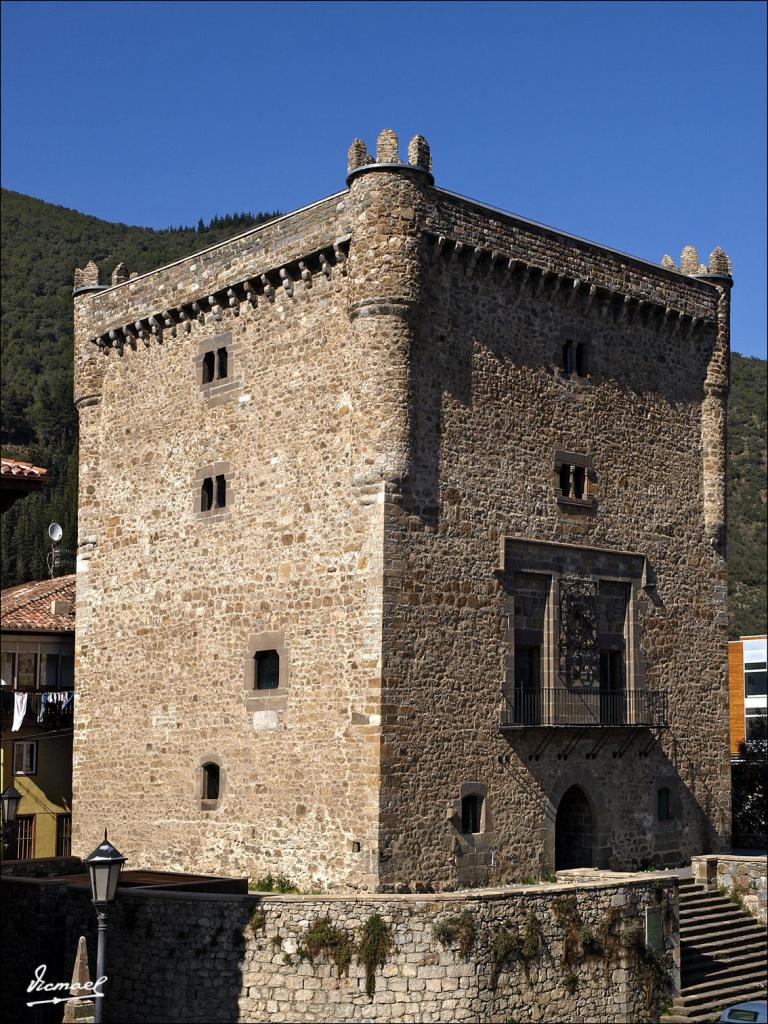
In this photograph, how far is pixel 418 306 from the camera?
939 inches

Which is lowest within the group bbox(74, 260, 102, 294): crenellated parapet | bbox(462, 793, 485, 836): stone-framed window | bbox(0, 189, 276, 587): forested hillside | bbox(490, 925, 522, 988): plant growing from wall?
bbox(490, 925, 522, 988): plant growing from wall

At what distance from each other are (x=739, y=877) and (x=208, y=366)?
1459 cm

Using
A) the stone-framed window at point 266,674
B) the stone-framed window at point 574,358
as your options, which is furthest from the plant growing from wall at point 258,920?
the stone-framed window at point 574,358

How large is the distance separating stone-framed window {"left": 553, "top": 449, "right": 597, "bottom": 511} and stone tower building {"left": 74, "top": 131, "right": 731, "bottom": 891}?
0.08 meters

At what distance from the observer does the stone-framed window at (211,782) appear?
84.3 ft

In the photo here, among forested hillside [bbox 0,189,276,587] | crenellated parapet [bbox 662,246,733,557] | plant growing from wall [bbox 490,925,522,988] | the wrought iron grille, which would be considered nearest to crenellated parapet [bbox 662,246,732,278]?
crenellated parapet [bbox 662,246,733,557]

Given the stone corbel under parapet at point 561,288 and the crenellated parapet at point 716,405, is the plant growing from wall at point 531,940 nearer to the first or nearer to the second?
the crenellated parapet at point 716,405

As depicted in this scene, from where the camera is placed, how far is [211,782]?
85.6 feet

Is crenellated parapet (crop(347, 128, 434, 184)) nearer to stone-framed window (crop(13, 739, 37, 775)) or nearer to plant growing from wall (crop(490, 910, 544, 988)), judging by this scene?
plant growing from wall (crop(490, 910, 544, 988))

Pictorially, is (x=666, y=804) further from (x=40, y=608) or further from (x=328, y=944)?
(x=40, y=608)

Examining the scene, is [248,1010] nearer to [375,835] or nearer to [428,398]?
[375,835]

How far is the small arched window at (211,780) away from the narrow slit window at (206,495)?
4.99m

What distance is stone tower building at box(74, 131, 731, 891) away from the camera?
2350 centimetres

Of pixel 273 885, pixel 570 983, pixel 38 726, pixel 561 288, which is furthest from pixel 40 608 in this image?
pixel 570 983
